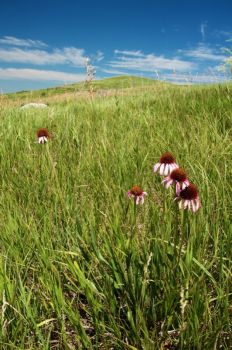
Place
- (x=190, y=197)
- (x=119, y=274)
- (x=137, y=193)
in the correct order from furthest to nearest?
(x=137, y=193), (x=119, y=274), (x=190, y=197)

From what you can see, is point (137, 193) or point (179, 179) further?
point (137, 193)

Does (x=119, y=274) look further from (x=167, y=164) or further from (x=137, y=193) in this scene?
(x=167, y=164)

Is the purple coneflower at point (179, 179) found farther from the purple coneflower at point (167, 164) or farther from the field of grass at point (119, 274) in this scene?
the purple coneflower at point (167, 164)

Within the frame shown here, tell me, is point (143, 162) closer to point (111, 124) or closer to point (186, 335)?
point (186, 335)

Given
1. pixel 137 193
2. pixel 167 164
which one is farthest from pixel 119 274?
pixel 167 164

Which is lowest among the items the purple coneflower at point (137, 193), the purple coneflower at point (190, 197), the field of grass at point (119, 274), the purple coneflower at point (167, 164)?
the field of grass at point (119, 274)

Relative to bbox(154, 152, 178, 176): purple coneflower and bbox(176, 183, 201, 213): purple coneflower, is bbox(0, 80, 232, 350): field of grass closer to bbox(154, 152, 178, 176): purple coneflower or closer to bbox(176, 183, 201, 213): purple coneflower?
bbox(176, 183, 201, 213): purple coneflower

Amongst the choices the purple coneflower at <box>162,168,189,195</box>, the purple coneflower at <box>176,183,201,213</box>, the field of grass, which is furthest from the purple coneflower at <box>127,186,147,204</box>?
the purple coneflower at <box>176,183,201,213</box>

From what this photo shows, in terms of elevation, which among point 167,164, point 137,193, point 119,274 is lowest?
point 119,274

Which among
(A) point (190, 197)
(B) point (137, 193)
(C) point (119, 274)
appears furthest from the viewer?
(B) point (137, 193)

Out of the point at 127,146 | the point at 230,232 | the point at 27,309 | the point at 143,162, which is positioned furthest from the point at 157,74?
the point at 27,309

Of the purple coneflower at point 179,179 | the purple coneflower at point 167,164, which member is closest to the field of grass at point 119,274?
the purple coneflower at point 179,179

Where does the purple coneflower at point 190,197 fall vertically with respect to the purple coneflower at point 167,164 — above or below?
below

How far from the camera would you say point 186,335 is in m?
1.15
